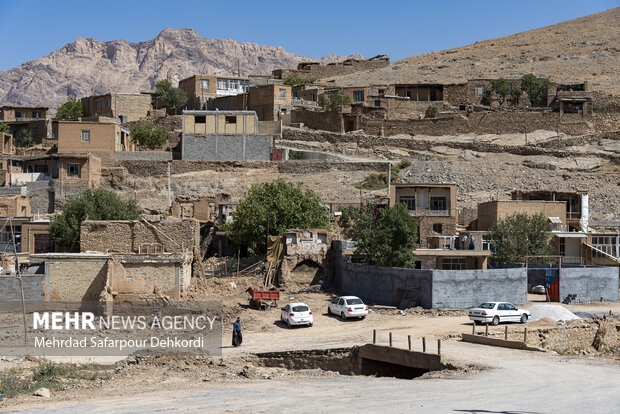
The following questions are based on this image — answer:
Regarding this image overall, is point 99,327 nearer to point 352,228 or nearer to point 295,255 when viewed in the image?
point 295,255

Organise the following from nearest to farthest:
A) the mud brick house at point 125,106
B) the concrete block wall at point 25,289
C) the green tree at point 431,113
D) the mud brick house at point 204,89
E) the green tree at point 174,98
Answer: the concrete block wall at point 25,289 < the green tree at point 431,113 < the mud brick house at point 125,106 < the green tree at point 174,98 < the mud brick house at point 204,89

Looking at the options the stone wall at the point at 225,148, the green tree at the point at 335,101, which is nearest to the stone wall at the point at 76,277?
the stone wall at the point at 225,148

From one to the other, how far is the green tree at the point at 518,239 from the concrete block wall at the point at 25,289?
67.6 ft

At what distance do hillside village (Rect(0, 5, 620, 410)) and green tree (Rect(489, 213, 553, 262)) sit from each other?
58cm

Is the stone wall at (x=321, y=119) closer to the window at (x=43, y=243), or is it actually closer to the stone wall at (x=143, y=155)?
the stone wall at (x=143, y=155)

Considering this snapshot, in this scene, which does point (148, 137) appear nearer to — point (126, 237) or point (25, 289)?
point (126, 237)

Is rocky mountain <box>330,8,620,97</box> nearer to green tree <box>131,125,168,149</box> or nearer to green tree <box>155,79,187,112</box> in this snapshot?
green tree <box>155,79,187,112</box>

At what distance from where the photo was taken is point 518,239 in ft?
125

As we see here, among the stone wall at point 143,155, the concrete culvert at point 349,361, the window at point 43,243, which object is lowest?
the concrete culvert at point 349,361

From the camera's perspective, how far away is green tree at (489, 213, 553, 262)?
3788 centimetres

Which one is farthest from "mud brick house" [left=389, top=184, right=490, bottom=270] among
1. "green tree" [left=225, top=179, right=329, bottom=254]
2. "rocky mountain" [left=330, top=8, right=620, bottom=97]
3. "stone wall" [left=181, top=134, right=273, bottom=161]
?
"rocky mountain" [left=330, top=8, right=620, bottom=97]

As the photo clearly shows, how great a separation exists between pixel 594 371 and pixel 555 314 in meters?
7.56

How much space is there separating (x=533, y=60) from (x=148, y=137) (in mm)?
54335

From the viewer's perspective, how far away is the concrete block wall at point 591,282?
Answer: 3369 cm
